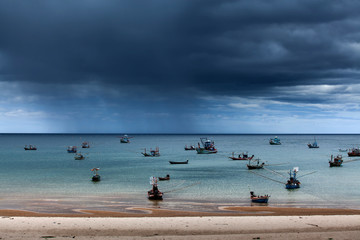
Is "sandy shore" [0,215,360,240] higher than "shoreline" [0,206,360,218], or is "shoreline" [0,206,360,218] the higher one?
"sandy shore" [0,215,360,240]

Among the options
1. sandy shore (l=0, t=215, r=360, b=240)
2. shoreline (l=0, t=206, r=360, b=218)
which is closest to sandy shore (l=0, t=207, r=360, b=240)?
sandy shore (l=0, t=215, r=360, b=240)

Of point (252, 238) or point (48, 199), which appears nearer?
point (252, 238)

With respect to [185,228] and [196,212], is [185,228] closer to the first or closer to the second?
[185,228]

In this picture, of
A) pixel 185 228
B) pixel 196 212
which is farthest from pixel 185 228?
pixel 196 212

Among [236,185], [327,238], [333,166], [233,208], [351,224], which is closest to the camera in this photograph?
[327,238]

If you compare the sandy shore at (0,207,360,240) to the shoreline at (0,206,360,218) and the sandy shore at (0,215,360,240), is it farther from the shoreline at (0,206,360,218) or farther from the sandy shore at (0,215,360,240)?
the shoreline at (0,206,360,218)

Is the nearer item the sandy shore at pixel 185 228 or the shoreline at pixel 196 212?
the sandy shore at pixel 185 228

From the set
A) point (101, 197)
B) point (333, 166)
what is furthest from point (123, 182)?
point (333, 166)

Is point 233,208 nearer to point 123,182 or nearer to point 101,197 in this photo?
point 101,197

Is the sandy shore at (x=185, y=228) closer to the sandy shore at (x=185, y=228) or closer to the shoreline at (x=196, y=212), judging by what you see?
the sandy shore at (x=185, y=228)

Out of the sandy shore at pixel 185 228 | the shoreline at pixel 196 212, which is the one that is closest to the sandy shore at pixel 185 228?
the sandy shore at pixel 185 228

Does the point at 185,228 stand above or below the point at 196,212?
above

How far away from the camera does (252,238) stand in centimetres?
1855

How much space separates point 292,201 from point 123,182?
23866mm
